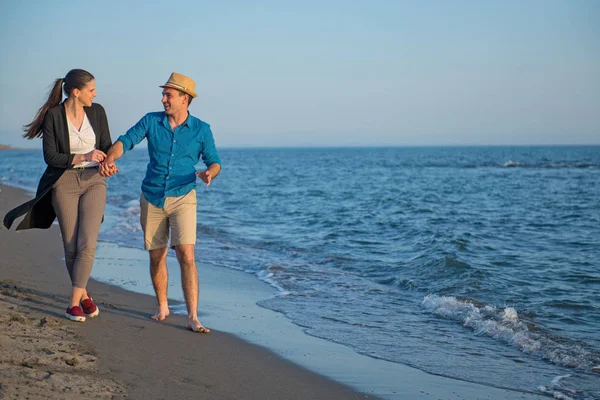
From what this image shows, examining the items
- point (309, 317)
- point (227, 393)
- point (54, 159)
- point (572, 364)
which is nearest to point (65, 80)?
point (54, 159)

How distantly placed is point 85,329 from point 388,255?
6.49 m

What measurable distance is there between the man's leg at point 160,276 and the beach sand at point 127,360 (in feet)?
0.36

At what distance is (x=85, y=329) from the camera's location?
4.61m

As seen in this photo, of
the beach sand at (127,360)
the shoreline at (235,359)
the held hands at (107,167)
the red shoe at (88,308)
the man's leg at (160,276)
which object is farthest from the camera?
the man's leg at (160,276)

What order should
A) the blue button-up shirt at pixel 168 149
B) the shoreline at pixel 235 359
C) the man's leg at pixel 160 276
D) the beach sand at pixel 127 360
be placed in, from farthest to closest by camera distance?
the man's leg at pixel 160 276 → the blue button-up shirt at pixel 168 149 → the shoreline at pixel 235 359 → the beach sand at pixel 127 360

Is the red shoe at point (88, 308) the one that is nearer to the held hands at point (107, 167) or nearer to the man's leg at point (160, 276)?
the man's leg at point (160, 276)

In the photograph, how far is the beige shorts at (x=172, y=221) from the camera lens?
482cm

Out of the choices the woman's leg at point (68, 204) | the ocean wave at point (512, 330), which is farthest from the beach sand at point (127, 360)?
the ocean wave at point (512, 330)

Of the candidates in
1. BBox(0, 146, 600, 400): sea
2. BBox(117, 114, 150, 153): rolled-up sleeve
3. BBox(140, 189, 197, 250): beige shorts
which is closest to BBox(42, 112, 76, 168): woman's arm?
BBox(117, 114, 150, 153): rolled-up sleeve

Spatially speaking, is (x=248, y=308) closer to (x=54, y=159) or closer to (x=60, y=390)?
(x=54, y=159)

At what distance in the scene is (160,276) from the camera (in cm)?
520

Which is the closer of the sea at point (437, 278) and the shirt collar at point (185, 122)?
the shirt collar at point (185, 122)

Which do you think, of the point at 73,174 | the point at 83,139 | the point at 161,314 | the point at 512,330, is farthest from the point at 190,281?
the point at 512,330

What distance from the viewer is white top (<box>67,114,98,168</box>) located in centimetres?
471
